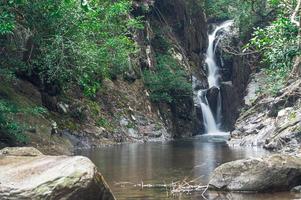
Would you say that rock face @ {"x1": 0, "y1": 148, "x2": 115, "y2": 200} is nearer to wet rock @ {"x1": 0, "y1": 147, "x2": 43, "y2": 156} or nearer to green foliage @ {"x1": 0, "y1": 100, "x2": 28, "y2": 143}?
wet rock @ {"x1": 0, "y1": 147, "x2": 43, "y2": 156}

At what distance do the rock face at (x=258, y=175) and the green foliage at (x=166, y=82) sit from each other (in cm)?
3113

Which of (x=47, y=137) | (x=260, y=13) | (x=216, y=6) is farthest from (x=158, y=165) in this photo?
(x=216, y=6)

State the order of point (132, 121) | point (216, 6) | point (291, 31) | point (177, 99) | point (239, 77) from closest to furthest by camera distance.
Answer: point (291, 31) < point (132, 121) < point (177, 99) < point (239, 77) < point (216, 6)

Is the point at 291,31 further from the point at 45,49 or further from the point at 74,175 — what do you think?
the point at 45,49

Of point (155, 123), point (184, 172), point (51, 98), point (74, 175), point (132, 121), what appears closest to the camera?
point (74, 175)

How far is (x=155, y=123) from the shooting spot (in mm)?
39688

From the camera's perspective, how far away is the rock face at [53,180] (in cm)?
822

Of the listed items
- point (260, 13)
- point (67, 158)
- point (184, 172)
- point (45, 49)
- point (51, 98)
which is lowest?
point (184, 172)

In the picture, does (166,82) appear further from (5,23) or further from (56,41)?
(5,23)

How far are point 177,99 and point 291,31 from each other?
33635 mm

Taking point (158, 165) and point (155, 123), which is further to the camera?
point (155, 123)

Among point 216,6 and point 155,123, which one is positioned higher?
point 216,6

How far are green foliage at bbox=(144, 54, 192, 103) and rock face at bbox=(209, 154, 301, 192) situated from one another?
31.1 m

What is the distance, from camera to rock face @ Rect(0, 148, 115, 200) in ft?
27.0
